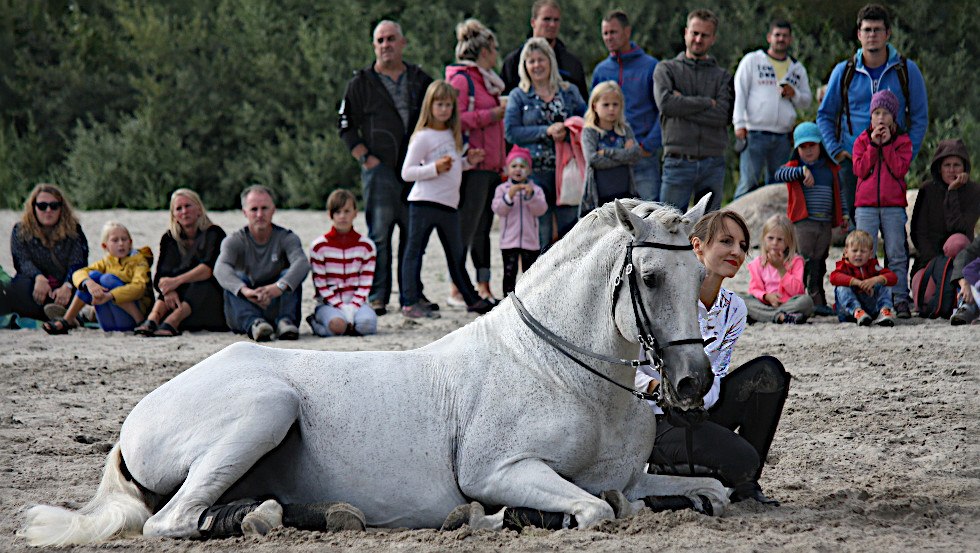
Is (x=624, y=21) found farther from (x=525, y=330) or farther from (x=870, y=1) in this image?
(x=870, y=1)

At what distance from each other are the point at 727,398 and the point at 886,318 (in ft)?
15.7

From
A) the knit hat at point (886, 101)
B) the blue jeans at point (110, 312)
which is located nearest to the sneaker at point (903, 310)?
the knit hat at point (886, 101)

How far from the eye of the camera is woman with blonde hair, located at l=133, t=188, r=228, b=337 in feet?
32.7

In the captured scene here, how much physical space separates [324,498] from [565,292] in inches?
49.9

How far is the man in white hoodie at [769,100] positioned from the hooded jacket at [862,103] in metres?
1.47

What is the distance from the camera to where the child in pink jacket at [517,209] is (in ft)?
34.9

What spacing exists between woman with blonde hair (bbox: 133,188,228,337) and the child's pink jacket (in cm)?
469

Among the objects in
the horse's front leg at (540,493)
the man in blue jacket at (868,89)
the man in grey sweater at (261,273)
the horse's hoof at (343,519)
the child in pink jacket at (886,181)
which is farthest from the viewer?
the man in blue jacket at (868,89)

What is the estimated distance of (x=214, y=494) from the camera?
4379 millimetres

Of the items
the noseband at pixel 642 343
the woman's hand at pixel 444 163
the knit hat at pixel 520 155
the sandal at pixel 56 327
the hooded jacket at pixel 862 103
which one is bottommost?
the sandal at pixel 56 327

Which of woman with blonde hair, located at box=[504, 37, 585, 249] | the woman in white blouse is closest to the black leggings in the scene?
the woman in white blouse

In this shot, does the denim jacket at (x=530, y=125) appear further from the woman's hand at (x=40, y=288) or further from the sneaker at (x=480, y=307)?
the woman's hand at (x=40, y=288)

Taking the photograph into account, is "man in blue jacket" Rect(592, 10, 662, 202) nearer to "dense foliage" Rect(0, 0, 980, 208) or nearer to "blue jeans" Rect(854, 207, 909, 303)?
"blue jeans" Rect(854, 207, 909, 303)

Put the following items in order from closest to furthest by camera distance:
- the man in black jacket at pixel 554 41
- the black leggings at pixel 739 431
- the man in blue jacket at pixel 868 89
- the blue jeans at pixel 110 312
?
the black leggings at pixel 739 431 < the blue jeans at pixel 110 312 < the man in blue jacket at pixel 868 89 < the man in black jacket at pixel 554 41
